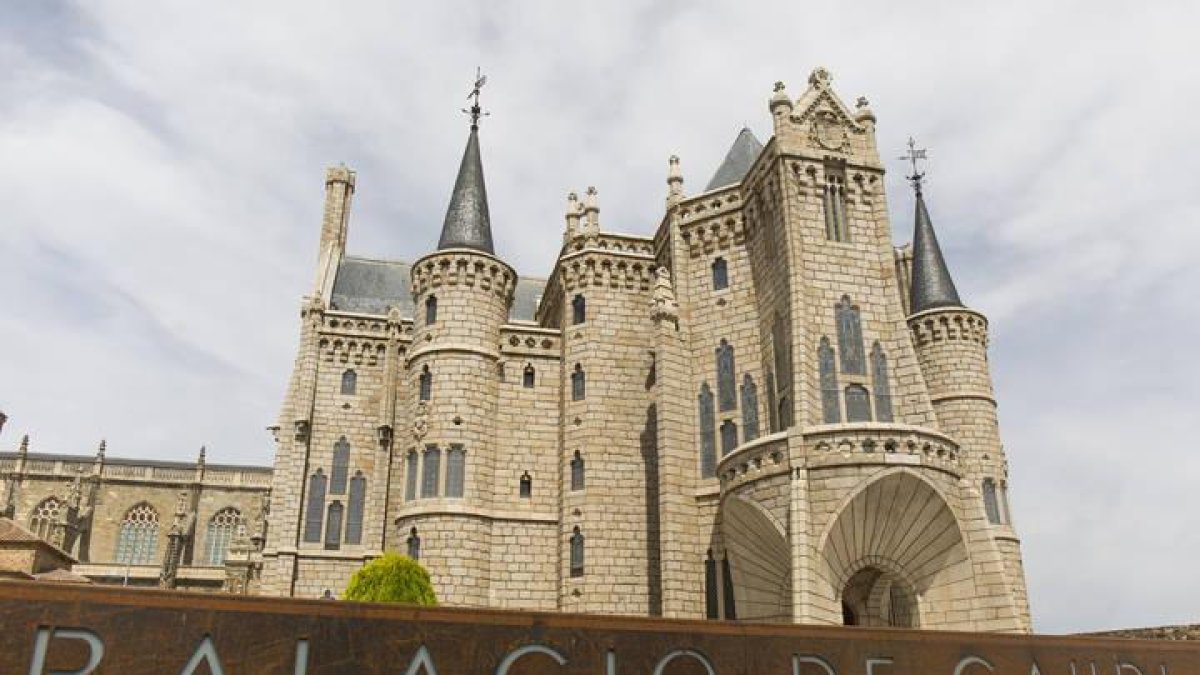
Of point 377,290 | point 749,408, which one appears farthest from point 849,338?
point 377,290

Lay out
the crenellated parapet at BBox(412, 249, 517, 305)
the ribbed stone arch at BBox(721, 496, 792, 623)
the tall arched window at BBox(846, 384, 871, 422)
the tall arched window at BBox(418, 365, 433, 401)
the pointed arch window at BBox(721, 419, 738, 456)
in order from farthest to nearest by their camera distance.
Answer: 1. the crenellated parapet at BBox(412, 249, 517, 305)
2. the tall arched window at BBox(418, 365, 433, 401)
3. the pointed arch window at BBox(721, 419, 738, 456)
4. the tall arched window at BBox(846, 384, 871, 422)
5. the ribbed stone arch at BBox(721, 496, 792, 623)

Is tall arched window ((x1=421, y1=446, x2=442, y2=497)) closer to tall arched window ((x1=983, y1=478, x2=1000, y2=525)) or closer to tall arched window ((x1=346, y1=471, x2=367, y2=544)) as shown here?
tall arched window ((x1=346, y1=471, x2=367, y2=544))

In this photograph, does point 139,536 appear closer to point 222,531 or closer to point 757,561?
point 222,531

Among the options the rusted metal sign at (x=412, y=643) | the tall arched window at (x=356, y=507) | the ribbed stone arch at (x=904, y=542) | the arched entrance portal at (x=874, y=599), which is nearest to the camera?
the rusted metal sign at (x=412, y=643)

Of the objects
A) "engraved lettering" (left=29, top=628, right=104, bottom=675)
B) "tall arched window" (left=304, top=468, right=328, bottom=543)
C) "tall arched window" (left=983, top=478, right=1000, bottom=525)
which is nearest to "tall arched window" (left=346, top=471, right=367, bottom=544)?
"tall arched window" (left=304, top=468, right=328, bottom=543)

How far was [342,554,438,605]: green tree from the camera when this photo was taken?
21875 mm

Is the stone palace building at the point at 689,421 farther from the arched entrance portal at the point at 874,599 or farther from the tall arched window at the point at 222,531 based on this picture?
the tall arched window at the point at 222,531

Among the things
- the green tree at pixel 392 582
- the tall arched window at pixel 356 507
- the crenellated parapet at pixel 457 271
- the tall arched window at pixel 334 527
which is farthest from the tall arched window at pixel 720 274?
the tall arched window at pixel 334 527

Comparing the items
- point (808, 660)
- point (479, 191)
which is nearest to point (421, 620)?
point (808, 660)

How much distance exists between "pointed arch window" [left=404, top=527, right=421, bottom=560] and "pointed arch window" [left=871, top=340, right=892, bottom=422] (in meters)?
14.4

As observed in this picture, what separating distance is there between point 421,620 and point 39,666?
331cm

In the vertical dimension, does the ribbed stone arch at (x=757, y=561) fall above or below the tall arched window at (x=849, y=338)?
below

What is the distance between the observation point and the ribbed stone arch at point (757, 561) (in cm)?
2056

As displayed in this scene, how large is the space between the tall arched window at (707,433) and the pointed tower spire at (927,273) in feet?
37.3
